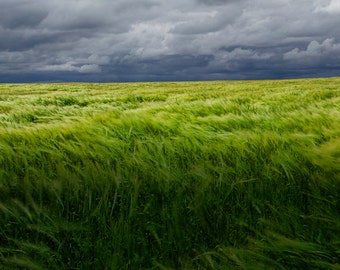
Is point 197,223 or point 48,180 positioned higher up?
point 48,180

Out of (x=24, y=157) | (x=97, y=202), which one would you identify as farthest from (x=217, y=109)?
(x=97, y=202)

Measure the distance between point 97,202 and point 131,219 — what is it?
0.79ft

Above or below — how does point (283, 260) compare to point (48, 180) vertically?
below

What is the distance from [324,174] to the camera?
197 cm

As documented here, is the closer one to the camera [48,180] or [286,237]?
[286,237]

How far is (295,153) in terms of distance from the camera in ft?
7.71

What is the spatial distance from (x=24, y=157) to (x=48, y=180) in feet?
1.42

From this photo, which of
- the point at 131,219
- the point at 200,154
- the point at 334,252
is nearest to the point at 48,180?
the point at 131,219

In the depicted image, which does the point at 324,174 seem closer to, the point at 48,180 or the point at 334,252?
the point at 334,252

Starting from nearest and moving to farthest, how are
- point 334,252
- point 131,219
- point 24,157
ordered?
point 334,252, point 131,219, point 24,157

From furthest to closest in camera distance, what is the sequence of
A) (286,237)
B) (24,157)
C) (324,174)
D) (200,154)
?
1. (200,154)
2. (24,157)
3. (324,174)
4. (286,237)

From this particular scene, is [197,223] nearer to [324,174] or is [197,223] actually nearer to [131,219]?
[131,219]

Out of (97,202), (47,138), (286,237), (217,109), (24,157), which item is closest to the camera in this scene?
(286,237)

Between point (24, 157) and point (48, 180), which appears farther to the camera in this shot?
point (24, 157)
